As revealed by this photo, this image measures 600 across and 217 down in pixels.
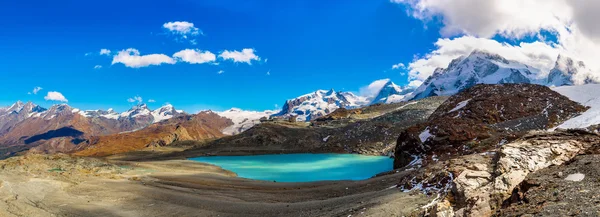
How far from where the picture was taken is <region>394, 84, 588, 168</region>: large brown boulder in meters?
51.9

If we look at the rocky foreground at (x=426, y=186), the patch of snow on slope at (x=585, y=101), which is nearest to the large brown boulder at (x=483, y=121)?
the rocky foreground at (x=426, y=186)

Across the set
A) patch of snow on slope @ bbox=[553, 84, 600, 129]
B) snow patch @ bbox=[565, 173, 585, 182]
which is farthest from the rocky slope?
snow patch @ bbox=[565, 173, 585, 182]

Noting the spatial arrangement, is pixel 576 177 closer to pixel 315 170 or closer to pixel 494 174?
pixel 494 174

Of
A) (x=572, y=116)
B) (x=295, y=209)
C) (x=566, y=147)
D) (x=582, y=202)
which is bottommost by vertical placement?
(x=295, y=209)

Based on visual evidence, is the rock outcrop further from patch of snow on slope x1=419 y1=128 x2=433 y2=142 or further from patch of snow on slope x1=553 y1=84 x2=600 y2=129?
patch of snow on slope x1=553 y1=84 x2=600 y2=129

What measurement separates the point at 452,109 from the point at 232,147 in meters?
99.6

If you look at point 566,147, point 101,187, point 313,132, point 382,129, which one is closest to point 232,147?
point 313,132

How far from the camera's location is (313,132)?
6609 inches

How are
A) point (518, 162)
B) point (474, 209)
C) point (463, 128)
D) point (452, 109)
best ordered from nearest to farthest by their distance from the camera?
point (474, 209), point (518, 162), point (463, 128), point (452, 109)

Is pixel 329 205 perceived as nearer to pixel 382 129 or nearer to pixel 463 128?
pixel 463 128

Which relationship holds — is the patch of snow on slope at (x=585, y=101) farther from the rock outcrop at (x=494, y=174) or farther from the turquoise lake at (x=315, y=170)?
the rock outcrop at (x=494, y=174)

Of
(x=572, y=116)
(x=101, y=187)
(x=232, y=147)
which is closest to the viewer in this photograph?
(x=101, y=187)

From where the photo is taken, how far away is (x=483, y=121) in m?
73.2

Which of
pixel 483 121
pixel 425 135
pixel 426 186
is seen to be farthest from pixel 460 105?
pixel 426 186
